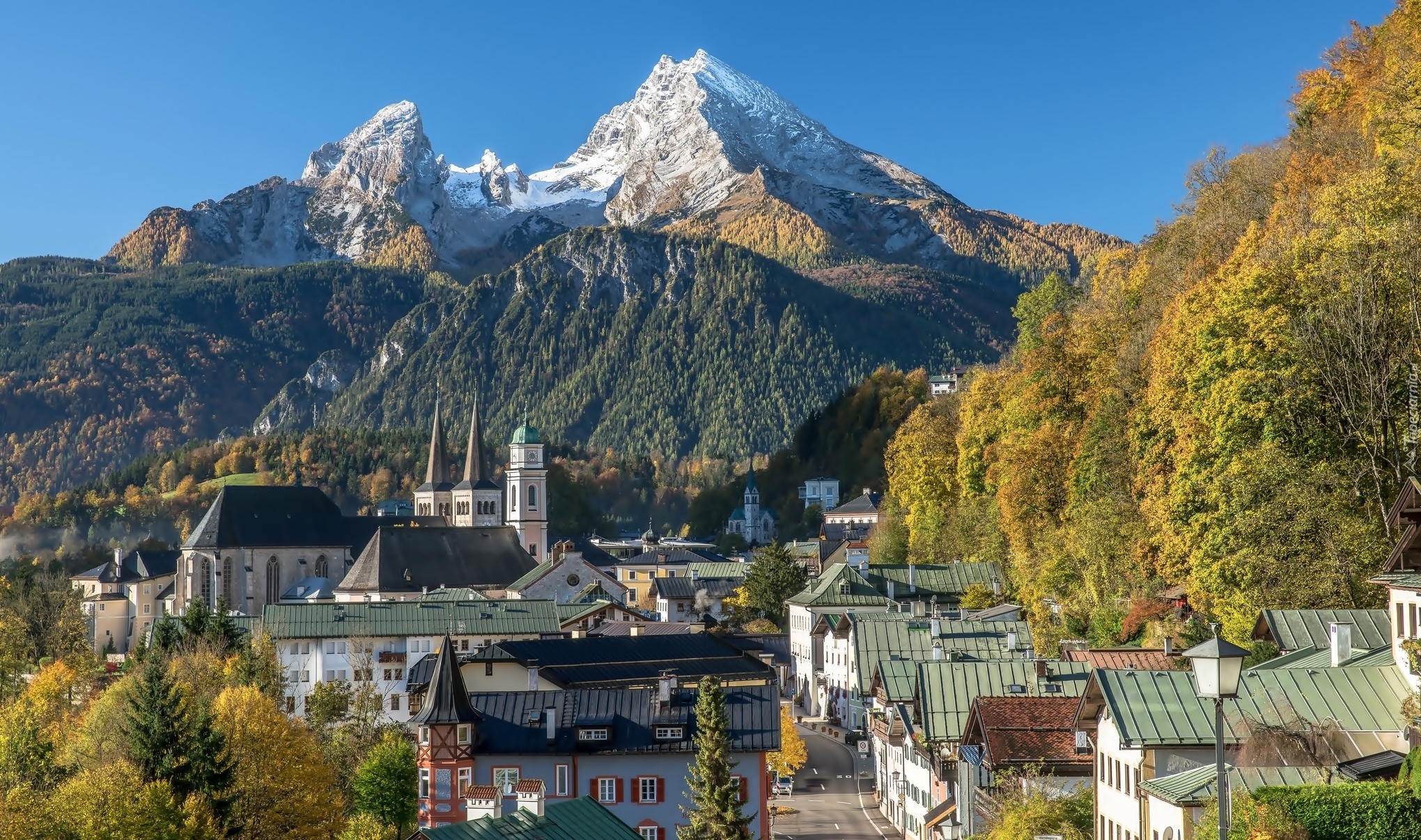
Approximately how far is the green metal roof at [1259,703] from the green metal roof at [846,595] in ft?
203

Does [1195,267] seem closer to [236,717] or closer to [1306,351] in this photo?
[1306,351]

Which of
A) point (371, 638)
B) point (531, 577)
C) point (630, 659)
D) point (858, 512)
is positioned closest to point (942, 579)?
point (630, 659)

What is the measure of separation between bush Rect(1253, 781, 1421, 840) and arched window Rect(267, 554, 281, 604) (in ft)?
479

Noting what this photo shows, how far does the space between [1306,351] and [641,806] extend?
2740 cm

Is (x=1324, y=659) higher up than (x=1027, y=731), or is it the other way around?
(x=1324, y=659)

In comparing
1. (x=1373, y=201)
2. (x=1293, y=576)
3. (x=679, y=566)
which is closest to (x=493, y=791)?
(x=1293, y=576)

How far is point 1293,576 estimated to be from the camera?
48656 mm

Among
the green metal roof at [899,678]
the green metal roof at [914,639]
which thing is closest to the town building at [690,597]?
the green metal roof at [914,639]

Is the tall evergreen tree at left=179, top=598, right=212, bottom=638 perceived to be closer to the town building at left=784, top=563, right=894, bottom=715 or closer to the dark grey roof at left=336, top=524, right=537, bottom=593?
the town building at left=784, top=563, right=894, bottom=715

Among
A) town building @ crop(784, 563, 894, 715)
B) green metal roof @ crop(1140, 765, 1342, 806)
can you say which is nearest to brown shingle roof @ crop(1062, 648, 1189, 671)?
green metal roof @ crop(1140, 765, 1342, 806)

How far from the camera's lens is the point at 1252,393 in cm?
5081

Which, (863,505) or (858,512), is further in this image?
(863,505)

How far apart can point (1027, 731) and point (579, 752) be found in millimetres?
19712

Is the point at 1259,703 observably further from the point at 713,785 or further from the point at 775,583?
the point at 775,583
